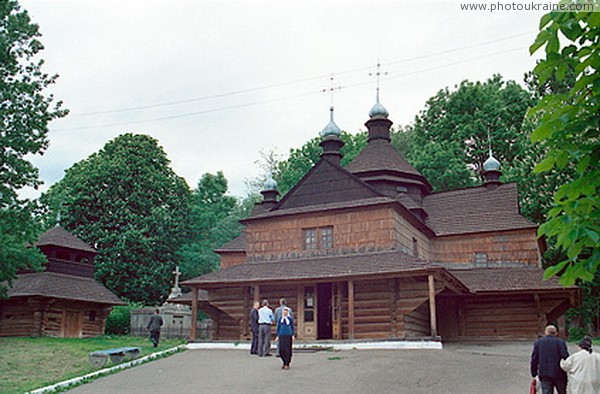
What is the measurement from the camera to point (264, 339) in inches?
717

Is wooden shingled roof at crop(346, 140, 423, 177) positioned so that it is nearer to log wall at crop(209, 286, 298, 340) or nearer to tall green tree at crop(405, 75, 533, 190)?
log wall at crop(209, 286, 298, 340)

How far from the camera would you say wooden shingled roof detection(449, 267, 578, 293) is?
978 inches

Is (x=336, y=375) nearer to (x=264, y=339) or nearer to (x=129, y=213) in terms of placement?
(x=264, y=339)

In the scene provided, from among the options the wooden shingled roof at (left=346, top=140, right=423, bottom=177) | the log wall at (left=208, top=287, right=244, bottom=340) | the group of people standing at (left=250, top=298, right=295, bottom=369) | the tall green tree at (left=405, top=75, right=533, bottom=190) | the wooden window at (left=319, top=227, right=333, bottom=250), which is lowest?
the group of people standing at (left=250, top=298, right=295, bottom=369)

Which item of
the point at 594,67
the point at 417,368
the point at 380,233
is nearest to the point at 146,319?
the point at 380,233

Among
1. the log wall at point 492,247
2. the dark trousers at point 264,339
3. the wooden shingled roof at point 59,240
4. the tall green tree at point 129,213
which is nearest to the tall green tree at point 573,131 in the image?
the dark trousers at point 264,339

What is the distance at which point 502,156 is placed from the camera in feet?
146

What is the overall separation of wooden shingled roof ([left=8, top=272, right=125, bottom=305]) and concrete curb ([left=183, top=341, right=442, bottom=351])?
11712 millimetres

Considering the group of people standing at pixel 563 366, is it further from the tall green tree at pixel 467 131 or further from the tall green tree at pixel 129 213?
the tall green tree at pixel 129 213

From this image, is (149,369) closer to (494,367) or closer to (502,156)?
(494,367)

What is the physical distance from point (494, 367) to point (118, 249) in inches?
1277

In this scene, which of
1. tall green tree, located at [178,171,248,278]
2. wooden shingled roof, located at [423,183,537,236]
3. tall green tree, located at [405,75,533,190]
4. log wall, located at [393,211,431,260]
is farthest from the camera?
tall green tree, located at [178,171,248,278]

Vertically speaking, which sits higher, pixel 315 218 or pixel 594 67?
pixel 315 218

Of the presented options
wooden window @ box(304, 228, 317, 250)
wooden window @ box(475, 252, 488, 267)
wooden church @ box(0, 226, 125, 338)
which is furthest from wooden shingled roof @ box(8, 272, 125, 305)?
wooden window @ box(475, 252, 488, 267)
